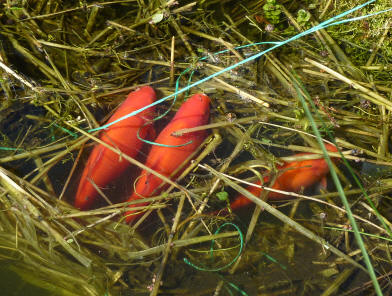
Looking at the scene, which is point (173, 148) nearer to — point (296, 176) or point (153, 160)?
point (153, 160)

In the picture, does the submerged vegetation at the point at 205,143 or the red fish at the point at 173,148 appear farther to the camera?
the red fish at the point at 173,148

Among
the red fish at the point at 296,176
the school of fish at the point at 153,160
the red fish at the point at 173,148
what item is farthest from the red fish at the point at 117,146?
the red fish at the point at 296,176

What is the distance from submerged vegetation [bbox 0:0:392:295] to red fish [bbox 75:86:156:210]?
0.08 metres

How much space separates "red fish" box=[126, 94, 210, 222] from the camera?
2.26 meters

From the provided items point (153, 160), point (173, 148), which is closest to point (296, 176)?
point (173, 148)

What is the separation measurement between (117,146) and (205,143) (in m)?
0.55

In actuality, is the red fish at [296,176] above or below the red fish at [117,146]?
below

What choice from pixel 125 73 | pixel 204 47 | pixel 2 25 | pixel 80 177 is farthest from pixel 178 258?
pixel 2 25

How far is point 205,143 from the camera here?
2.44m

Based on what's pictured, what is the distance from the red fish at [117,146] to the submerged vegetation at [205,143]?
3.0 inches

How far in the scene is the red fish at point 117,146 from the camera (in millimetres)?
2250

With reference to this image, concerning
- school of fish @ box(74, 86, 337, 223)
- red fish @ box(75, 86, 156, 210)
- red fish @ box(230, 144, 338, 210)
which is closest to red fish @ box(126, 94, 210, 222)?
school of fish @ box(74, 86, 337, 223)

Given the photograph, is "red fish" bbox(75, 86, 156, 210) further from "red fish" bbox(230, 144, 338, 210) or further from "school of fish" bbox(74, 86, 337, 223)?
"red fish" bbox(230, 144, 338, 210)

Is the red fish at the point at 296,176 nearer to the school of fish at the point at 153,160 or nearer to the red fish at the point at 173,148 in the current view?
the school of fish at the point at 153,160
